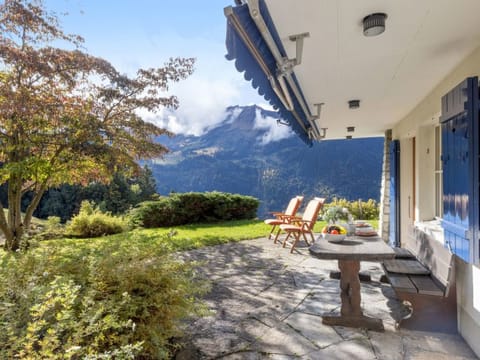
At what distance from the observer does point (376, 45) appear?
2.36 meters

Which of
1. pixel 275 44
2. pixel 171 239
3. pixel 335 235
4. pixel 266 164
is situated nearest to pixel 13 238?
pixel 171 239

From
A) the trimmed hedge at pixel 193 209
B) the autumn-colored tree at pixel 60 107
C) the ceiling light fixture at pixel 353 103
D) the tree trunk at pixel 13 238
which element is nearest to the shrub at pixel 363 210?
the trimmed hedge at pixel 193 209

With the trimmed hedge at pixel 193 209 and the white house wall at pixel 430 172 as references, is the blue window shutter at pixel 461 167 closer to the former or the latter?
the white house wall at pixel 430 172

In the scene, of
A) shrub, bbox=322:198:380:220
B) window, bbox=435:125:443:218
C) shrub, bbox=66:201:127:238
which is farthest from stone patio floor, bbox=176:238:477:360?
shrub, bbox=322:198:380:220

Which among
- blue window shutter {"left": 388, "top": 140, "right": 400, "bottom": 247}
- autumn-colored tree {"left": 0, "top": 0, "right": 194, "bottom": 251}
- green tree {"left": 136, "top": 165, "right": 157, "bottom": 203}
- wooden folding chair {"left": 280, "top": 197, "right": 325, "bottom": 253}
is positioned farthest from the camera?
green tree {"left": 136, "top": 165, "right": 157, "bottom": 203}

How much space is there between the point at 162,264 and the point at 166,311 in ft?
1.10

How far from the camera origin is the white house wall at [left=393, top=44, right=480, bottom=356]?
2.38 m

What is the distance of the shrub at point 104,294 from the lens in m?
1.69

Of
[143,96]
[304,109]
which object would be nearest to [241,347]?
[304,109]

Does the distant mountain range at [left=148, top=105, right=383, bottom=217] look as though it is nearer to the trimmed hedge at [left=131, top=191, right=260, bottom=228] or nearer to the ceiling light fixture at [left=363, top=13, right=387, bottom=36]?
the trimmed hedge at [left=131, top=191, right=260, bottom=228]

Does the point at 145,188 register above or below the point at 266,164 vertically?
below

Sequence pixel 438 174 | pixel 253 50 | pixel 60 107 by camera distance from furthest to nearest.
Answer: pixel 60 107, pixel 438 174, pixel 253 50

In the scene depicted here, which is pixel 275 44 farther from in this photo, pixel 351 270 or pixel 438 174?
pixel 438 174

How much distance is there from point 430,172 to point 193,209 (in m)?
7.69
